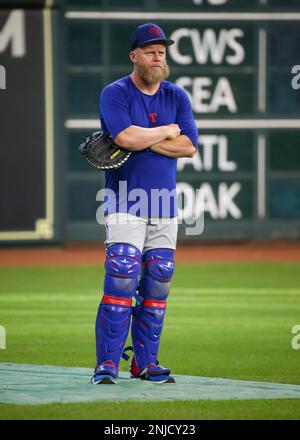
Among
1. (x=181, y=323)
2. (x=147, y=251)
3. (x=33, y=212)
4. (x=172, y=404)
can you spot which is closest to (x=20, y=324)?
(x=181, y=323)

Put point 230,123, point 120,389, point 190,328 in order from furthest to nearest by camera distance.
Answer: point 230,123
point 190,328
point 120,389

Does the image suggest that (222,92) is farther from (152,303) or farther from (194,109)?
(152,303)

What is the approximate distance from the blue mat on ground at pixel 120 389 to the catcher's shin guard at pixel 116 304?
20 cm

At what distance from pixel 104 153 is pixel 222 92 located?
9.56 meters

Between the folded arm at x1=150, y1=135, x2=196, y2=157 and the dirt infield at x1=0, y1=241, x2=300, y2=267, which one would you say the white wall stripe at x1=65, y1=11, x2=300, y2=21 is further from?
the folded arm at x1=150, y1=135, x2=196, y2=157

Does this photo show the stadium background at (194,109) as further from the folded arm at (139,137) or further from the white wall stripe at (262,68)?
the folded arm at (139,137)

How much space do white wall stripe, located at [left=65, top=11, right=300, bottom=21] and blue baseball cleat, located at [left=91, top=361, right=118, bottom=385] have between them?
974 cm

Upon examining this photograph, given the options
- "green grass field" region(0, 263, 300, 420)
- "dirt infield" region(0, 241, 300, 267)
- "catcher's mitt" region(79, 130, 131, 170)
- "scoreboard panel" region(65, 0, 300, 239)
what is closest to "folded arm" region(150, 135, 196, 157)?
"catcher's mitt" region(79, 130, 131, 170)

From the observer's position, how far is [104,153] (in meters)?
6.54

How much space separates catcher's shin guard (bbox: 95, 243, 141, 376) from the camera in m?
6.52

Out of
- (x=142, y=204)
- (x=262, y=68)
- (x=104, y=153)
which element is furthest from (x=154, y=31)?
(x=262, y=68)

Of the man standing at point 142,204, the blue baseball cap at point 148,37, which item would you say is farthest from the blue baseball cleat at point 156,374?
the blue baseball cap at point 148,37

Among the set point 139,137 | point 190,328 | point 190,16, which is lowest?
point 190,328
